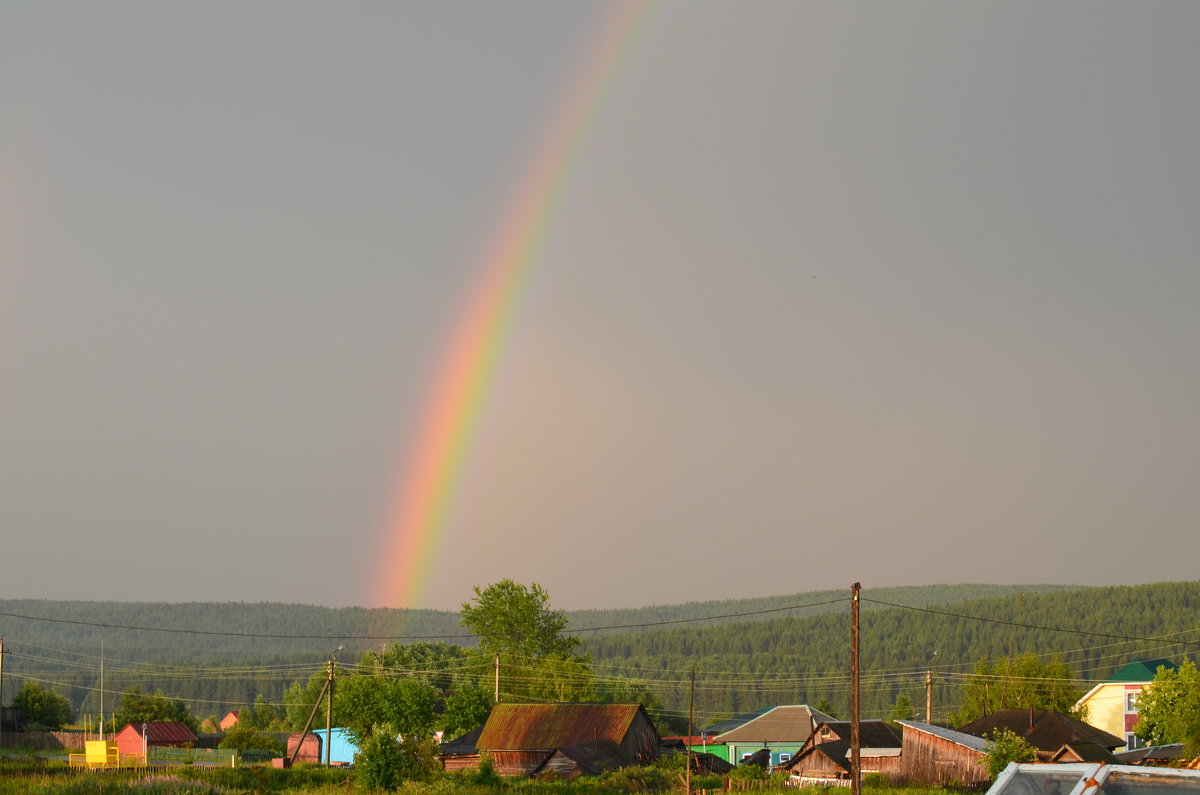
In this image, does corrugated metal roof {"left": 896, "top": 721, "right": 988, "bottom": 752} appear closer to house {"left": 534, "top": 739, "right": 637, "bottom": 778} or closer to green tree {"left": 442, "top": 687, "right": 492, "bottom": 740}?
house {"left": 534, "top": 739, "right": 637, "bottom": 778}

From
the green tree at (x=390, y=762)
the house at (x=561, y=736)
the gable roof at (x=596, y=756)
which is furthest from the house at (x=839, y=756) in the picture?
the green tree at (x=390, y=762)

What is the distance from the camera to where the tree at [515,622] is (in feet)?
410

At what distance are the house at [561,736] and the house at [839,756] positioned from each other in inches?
362

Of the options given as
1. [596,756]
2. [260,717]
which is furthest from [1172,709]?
[260,717]

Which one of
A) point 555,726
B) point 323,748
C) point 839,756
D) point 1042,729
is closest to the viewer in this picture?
point 839,756

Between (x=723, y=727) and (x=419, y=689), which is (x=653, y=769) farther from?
(x=723, y=727)

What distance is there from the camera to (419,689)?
8881 cm

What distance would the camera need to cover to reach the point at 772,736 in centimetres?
12012

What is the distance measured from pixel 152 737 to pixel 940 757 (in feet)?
240

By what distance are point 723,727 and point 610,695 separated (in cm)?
1342

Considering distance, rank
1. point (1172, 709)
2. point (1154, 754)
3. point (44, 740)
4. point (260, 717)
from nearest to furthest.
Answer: point (1154, 754) → point (1172, 709) → point (44, 740) → point (260, 717)

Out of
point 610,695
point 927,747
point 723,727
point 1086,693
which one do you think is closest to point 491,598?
point 610,695

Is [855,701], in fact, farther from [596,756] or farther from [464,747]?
[464,747]

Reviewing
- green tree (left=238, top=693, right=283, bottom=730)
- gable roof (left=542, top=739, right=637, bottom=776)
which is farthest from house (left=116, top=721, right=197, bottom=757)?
gable roof (left=542, top=739, right=637, bottom=776)
